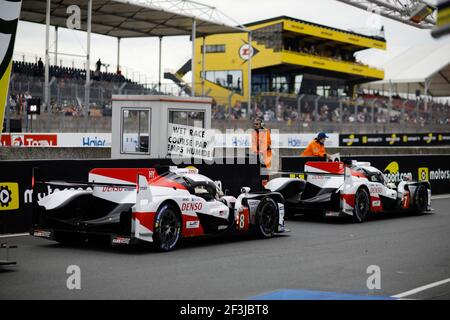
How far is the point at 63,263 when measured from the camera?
9742 mm

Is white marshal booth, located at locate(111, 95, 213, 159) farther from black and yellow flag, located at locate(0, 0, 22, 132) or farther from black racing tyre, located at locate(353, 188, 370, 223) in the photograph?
black and yellow flag, located at locate(0, 0, 22, 132)

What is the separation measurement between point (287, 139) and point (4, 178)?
22831 millimetres

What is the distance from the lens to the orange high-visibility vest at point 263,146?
1788 centimetres

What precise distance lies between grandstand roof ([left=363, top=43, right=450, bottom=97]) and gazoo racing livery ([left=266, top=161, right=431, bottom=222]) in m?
57.1

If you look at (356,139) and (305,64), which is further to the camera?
(305,64)

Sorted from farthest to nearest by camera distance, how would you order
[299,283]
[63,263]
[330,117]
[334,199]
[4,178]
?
[330,117] → [334,199] → [4,178] → [63,263] → [299,283]

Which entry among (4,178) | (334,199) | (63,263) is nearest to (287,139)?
(334,199)

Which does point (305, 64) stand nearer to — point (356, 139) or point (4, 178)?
point (356, 139)

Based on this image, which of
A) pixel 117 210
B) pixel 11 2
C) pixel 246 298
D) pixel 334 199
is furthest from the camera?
pixel 334 199

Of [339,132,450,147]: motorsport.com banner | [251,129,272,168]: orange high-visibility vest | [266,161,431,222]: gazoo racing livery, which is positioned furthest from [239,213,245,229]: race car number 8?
[339,132,450,147]: motorsport.com banner

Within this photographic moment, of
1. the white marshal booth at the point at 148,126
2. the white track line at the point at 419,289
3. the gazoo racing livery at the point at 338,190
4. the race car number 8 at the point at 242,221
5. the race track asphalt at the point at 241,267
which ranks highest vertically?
the white marshal booth at the point at 148,126

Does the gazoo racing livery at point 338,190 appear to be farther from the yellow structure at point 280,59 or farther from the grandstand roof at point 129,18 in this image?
the yellow structure at point 280,59

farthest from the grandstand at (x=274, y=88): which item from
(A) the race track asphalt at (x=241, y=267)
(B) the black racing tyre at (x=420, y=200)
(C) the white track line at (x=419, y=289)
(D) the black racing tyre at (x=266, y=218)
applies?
(C) the white track line at (x=419, y=289)

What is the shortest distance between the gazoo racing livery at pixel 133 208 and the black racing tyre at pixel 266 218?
0.85 metres
